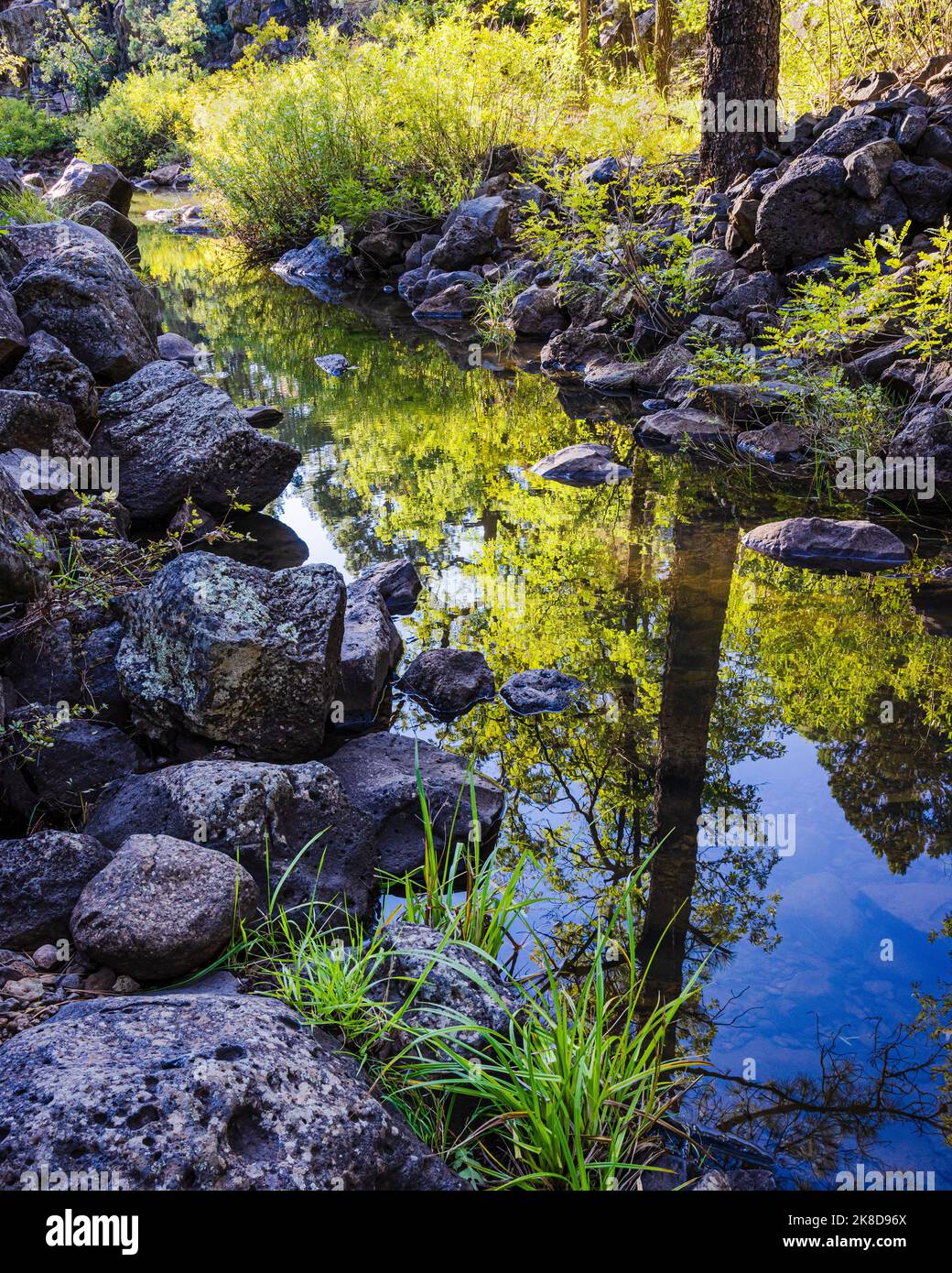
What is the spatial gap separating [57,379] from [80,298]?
4.23ft

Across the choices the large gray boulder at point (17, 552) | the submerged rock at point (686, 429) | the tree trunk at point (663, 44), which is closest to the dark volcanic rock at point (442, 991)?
the large gray boulder at point (17, 552)

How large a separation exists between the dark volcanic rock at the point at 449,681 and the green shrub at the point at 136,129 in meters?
32.5

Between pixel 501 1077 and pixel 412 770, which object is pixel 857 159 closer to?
pixel 412 770

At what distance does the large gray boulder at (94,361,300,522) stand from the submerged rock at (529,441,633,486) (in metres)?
2.08

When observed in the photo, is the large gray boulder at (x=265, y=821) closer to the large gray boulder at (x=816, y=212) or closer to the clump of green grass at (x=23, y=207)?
the large gray boulder at (x=816, y=212)

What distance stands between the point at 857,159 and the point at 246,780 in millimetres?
8273

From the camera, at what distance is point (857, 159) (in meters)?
8.79

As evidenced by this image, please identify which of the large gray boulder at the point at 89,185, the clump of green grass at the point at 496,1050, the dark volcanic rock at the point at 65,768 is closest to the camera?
the clump of green grass at the point at 496,1050

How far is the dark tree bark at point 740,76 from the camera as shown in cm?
994

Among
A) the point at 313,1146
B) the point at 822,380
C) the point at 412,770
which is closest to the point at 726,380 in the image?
the point at 822,380

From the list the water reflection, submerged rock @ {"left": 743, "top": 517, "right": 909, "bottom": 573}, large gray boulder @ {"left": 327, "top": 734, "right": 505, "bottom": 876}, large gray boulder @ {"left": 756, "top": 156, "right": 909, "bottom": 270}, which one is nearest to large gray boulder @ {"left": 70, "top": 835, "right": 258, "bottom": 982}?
large gray boulder @ {"left": 327, "top": 734, "right": 505, "bottom": 876}

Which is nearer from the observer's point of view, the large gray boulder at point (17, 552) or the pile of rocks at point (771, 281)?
the large gray boulder at point (17, 552)

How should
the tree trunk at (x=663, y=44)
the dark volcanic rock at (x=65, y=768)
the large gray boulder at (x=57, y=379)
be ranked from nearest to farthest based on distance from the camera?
1. the dark volcanic rock at (x=65, y=768)
2. the large gray boulder at (x=57, y=379)
3. the tree trunk at (x=663, y=44)

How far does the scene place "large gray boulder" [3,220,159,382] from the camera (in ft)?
24.7
